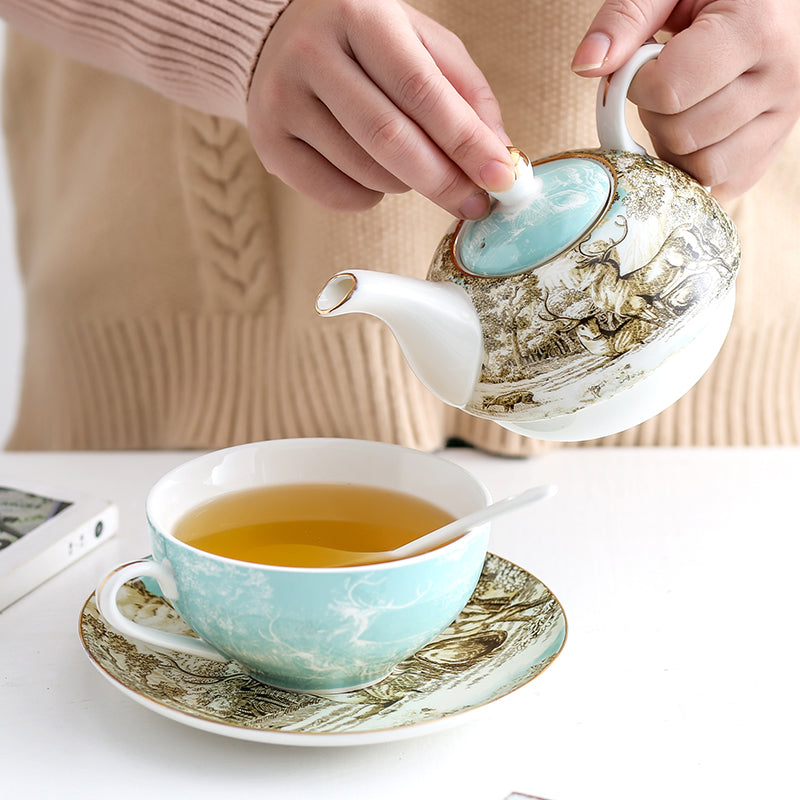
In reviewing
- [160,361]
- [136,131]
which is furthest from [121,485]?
[136,131]

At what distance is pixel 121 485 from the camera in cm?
72

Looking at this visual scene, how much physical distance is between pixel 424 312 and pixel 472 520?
0.10 m

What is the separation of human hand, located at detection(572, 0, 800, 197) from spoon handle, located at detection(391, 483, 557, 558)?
0.71 ft

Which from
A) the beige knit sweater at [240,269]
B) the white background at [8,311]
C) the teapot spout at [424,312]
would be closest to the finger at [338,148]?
the teapot spout at [424,312]

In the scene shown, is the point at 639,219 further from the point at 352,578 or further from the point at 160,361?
the point at 160,361

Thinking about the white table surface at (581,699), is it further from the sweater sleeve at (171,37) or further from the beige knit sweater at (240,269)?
the sweater sleeve at (171,37)

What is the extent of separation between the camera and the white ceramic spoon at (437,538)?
42 centimetres

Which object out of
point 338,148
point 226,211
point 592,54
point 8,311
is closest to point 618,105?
point 592,54

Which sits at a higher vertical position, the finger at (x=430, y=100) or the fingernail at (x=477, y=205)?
the finger at (x=430, y=100)

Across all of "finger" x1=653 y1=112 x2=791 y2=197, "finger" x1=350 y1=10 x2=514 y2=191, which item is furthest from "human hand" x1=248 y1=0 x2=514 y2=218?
"finger" x1=653 y1=112 x2=791 y2=197

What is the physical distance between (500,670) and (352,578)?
0.33 feet

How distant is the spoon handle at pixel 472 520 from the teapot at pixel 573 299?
0.05m

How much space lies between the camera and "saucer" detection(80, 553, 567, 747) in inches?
15.5

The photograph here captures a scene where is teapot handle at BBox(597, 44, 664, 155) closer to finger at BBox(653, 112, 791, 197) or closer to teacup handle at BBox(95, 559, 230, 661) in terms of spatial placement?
finger at BBox(653, 112, 791, 197)
